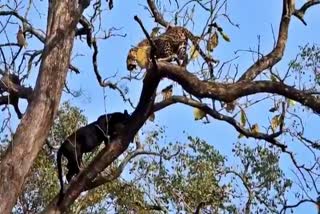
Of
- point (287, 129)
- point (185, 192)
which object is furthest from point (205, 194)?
point (287, 129)

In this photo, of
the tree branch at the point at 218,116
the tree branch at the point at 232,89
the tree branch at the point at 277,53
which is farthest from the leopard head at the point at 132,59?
the tree branch at the point at 277,53

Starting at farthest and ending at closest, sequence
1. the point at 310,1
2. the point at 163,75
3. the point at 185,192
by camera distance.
→ the point at 185,192 < the point at 310,1 < the point at 163,75

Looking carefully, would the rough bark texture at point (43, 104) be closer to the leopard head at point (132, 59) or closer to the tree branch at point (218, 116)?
the leopard head at point (132, 59)

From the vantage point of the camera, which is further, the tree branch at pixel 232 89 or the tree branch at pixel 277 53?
the tree branch at pixel 277 53

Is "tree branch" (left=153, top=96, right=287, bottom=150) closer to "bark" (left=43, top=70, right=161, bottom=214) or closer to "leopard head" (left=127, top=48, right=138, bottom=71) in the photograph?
"bark" (left=43, top=70, right=161, bottom=214)

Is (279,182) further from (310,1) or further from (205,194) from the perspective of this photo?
(310,1)

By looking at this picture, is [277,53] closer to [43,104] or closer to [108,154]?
[108,154]

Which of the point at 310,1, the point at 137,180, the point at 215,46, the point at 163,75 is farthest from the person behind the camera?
the point at 137,180

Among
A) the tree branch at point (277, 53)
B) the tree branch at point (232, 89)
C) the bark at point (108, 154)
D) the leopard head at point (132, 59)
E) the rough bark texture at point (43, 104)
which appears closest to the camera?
the rough bark texture at point (43, 104)

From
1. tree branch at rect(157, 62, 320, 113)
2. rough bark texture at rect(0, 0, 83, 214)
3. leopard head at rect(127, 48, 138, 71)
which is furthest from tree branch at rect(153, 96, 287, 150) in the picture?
rough bark texture at rect(0, 0, 83, 214)

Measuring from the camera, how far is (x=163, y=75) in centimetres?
486

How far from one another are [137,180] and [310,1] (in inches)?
169

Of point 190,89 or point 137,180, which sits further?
point 137,180

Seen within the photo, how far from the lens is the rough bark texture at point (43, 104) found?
4570 mm
